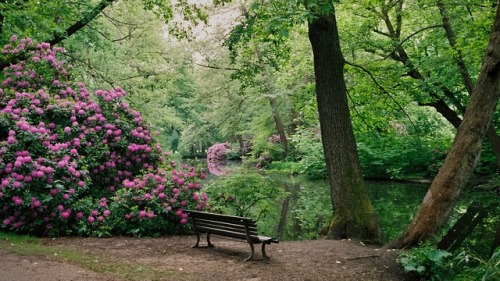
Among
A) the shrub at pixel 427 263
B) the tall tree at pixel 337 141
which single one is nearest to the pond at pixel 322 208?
the tall tree at pixel 337 141

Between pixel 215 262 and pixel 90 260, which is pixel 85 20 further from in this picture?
pixel 215 262

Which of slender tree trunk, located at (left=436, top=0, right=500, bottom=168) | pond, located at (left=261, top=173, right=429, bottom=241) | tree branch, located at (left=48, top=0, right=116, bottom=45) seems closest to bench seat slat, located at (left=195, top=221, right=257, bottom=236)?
pond, located at (left=261, top=173, right=429, bottom=241)

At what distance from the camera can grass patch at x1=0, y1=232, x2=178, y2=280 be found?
5.00 m

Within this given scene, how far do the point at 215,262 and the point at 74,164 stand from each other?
354cm

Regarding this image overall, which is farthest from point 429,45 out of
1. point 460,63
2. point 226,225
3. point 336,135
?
point 226,225

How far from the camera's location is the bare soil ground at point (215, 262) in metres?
4.91

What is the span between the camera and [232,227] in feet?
20.6

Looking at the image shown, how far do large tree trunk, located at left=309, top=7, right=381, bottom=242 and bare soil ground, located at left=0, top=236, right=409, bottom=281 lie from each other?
644mm

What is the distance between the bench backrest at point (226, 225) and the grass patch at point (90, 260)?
1271 millimetres

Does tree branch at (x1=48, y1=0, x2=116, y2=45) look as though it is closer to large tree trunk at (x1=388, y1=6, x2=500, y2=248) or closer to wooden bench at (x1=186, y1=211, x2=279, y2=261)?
wooden bench at (x1=186, y1=211, x2=279, y2=261)

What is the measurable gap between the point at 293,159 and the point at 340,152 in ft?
67.3

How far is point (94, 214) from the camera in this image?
7828 mm

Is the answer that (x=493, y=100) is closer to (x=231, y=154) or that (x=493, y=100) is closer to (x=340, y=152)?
(x=340, y=152)

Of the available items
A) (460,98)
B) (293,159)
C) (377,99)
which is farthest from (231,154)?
(377,99)
